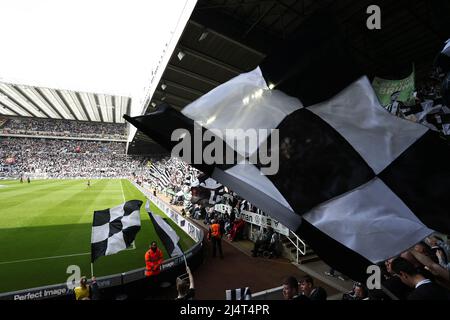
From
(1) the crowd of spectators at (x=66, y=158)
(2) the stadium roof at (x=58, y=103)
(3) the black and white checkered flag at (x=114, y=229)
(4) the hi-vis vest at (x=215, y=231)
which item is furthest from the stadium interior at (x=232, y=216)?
(1) the crowd of spectators at (x=66, y=158)

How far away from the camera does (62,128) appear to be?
77.7 m

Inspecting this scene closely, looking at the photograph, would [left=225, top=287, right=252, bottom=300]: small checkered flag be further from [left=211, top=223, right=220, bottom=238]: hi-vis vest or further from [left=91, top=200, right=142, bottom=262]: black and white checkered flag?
[left=211, top=223, right=220, bottom=238]: hi-vis vest

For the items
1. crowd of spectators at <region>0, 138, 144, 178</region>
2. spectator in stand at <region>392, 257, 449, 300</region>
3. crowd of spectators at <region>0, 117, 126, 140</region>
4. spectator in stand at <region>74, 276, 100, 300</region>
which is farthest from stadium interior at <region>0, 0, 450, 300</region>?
crowd of spectators at <region>0, 117, 126, 140</region>

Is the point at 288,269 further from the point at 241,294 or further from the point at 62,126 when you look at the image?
the point at 62,126

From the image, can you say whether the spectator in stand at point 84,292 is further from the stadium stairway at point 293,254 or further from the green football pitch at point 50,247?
the stadium stairway at point 293,254

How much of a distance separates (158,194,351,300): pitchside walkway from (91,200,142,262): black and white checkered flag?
8.73ft

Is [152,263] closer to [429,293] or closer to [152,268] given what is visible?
[152,268]

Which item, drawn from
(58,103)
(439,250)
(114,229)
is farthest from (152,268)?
(58,103)

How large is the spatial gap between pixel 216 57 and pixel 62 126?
Answer: 78.0 metres

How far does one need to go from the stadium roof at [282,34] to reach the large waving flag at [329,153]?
8.37 metres

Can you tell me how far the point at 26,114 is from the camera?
69188mm

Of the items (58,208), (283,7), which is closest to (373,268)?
(283,7)

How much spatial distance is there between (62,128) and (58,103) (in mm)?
27127

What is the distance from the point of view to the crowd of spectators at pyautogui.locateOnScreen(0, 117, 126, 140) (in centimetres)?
7275
